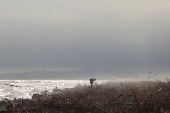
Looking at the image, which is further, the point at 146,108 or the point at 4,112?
the point at 4,112

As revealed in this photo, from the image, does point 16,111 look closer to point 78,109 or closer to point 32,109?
point 32,109

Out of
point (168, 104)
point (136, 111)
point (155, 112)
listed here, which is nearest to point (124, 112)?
point (136, 111)

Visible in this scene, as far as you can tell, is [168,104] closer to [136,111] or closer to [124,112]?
[136,111]

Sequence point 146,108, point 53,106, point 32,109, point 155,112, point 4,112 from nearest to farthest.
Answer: point 155,112, point 146,108, point 4,112, point 32,109, point 53,106

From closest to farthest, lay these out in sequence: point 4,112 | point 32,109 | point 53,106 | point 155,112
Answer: point 155,112 → point 4,112 → point 32,109 → point 53,106

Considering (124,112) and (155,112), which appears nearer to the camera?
(155,112)

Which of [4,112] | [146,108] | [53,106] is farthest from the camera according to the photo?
[53,106]

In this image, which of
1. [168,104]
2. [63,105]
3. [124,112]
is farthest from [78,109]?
[168,104]

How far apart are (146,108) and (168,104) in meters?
0.61

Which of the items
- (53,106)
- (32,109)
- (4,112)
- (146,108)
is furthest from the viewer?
(53,106)

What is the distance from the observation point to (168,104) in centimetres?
411

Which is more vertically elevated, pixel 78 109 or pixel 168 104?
pixel 168 104

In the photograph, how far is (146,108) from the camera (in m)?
3.94

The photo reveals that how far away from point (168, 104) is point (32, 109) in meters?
3.55
